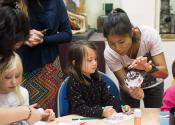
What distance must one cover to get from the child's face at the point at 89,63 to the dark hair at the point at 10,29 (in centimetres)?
89

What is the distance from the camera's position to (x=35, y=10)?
215 cm

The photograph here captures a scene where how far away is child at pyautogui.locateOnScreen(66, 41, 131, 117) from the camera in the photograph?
6.55 ft

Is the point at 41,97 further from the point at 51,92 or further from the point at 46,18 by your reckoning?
the point at 46,18

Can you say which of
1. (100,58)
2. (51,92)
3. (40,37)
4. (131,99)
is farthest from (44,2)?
(100,58)

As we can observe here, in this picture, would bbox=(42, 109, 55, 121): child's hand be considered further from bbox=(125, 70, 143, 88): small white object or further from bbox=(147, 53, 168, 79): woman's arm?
bbox=(147, 53, 168, 79): woman's arm

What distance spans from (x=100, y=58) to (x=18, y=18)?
6.73ft

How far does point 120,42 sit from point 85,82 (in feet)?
1.10

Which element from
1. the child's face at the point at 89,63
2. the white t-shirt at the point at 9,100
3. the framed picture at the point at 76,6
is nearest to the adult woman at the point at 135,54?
the child's face at the point at 89,63

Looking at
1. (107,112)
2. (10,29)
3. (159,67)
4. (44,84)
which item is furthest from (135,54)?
(10,29)

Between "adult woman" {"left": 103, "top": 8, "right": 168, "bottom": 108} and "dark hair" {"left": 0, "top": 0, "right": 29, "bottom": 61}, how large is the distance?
849 millimetres

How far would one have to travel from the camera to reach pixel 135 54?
216cm

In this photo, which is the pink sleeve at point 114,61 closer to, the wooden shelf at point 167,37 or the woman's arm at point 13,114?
the woman's arm at point 13,114

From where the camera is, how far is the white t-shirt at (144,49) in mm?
2107

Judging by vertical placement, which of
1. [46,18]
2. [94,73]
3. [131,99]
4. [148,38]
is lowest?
[131,99]
